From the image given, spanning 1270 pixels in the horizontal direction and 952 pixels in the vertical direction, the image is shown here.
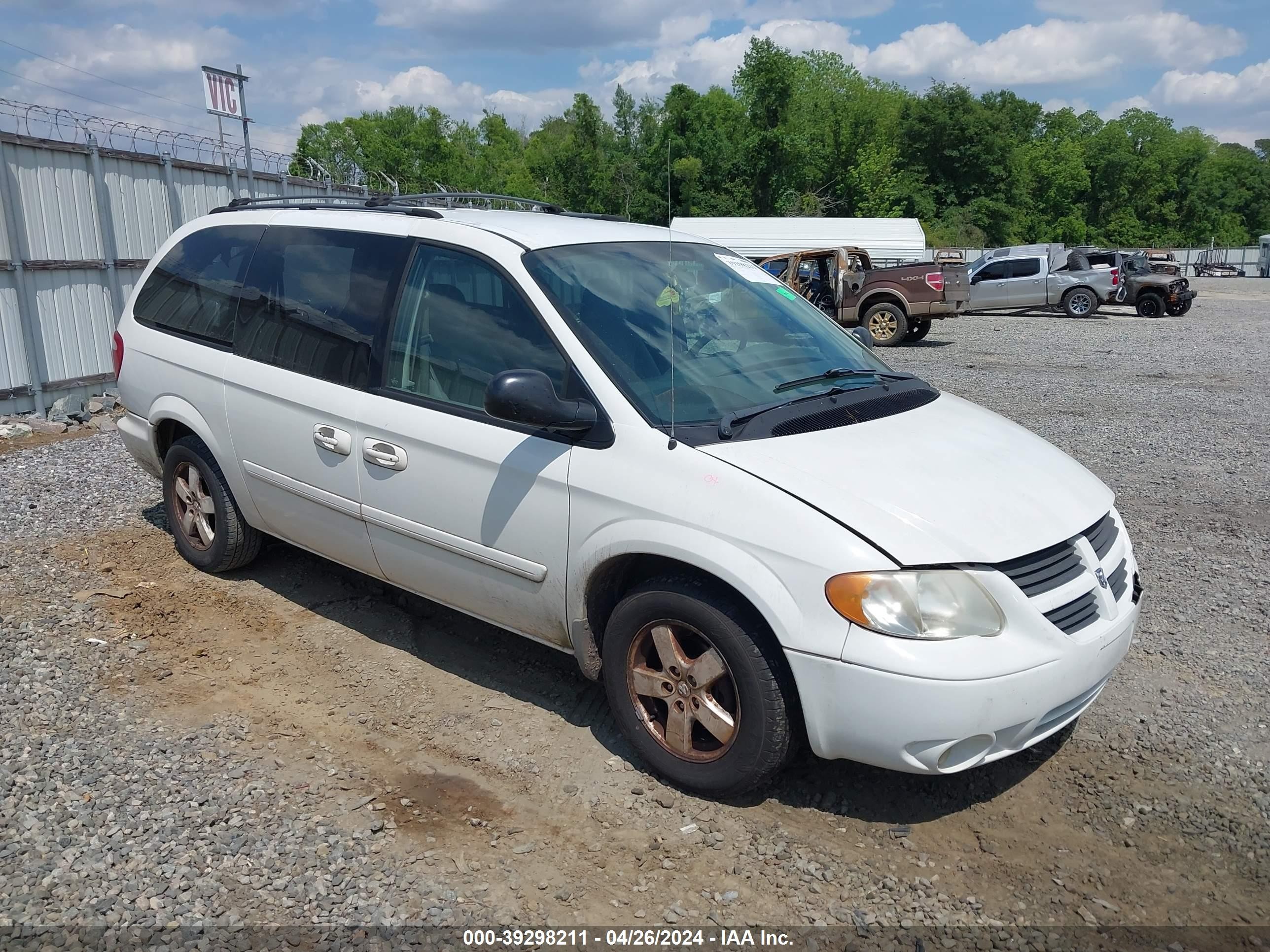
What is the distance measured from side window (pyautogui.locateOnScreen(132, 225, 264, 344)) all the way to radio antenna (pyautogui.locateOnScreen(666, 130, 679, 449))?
2.14 metres

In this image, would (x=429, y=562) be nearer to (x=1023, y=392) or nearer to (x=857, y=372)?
(x=857, y=372)

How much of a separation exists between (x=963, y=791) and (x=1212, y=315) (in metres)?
29.1

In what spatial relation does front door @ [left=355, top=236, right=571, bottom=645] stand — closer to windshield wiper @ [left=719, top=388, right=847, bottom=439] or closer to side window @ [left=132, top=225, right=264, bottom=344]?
windshield wiper @ [left=719, top=388, right=847, bottom=439]

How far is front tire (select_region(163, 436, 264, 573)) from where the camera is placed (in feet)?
16.9

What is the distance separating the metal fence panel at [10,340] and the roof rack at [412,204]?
6185mm

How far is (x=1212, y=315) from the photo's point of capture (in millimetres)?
27828

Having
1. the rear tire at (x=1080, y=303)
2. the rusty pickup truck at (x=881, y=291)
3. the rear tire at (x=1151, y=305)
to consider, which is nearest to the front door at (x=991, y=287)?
the rear tire at (x=1080, y=303)

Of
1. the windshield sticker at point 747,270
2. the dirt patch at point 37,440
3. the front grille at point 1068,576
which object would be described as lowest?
the dirt patch at point 37,440

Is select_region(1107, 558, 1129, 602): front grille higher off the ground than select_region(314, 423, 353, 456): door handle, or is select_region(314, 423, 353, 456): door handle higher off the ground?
select_region(314, 423, 353, 456): door handle

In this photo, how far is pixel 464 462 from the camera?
3822 mm

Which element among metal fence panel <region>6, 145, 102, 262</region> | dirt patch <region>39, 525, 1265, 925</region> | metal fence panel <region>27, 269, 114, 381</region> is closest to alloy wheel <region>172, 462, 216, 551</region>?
dirt patch <region>39, 525, 1265, 925</region>

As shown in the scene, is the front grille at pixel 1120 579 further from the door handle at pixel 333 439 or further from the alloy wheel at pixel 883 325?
the alloy wheel at pixel 883 325

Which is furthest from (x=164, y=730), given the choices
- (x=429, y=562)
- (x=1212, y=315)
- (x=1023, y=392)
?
(x=1212, y=315)

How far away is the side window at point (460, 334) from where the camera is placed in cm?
381
